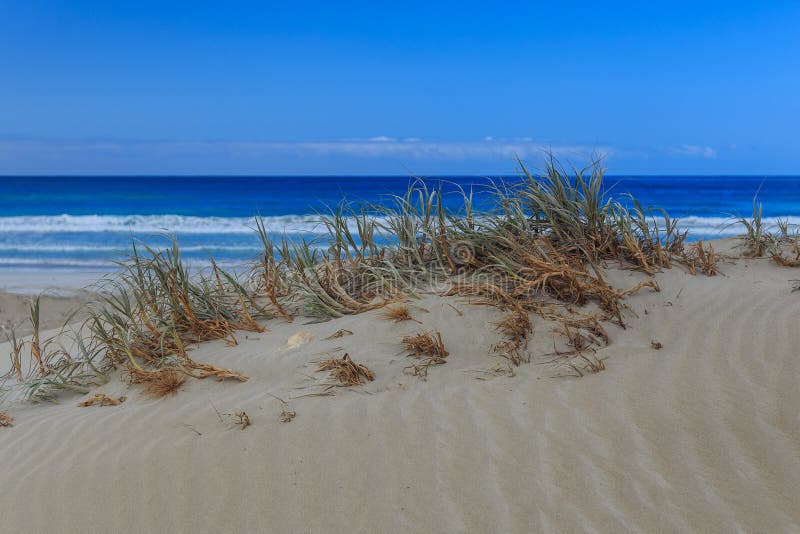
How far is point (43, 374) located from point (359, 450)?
273 cm

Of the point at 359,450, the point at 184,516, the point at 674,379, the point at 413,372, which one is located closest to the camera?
the point at 184,516

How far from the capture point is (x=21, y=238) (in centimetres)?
1662

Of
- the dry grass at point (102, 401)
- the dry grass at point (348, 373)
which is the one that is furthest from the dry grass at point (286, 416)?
the dry grass at point (102, 401)

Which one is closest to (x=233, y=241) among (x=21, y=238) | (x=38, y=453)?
(x=21, y=238)

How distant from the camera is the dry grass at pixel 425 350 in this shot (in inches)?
125

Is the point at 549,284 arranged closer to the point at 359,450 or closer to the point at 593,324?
the point at 593,324

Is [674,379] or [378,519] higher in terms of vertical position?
[674,379]

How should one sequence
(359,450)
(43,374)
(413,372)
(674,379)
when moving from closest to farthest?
(359,450) < (674,379) < (413,372) < (43,374)

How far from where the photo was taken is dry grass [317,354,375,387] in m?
3.06

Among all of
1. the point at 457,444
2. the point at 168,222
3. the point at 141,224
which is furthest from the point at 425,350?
the point at 168,222

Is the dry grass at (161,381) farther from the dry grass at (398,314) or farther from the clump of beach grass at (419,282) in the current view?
the dry grass at (398,314)

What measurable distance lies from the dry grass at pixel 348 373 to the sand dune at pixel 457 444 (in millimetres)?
46

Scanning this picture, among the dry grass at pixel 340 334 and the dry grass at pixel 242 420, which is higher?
the dry grass at pixel 340 334

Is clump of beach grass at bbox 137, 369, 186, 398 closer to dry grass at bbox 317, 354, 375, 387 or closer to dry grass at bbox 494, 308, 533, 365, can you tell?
dry grass at bbox 317, 354, 375, 387
